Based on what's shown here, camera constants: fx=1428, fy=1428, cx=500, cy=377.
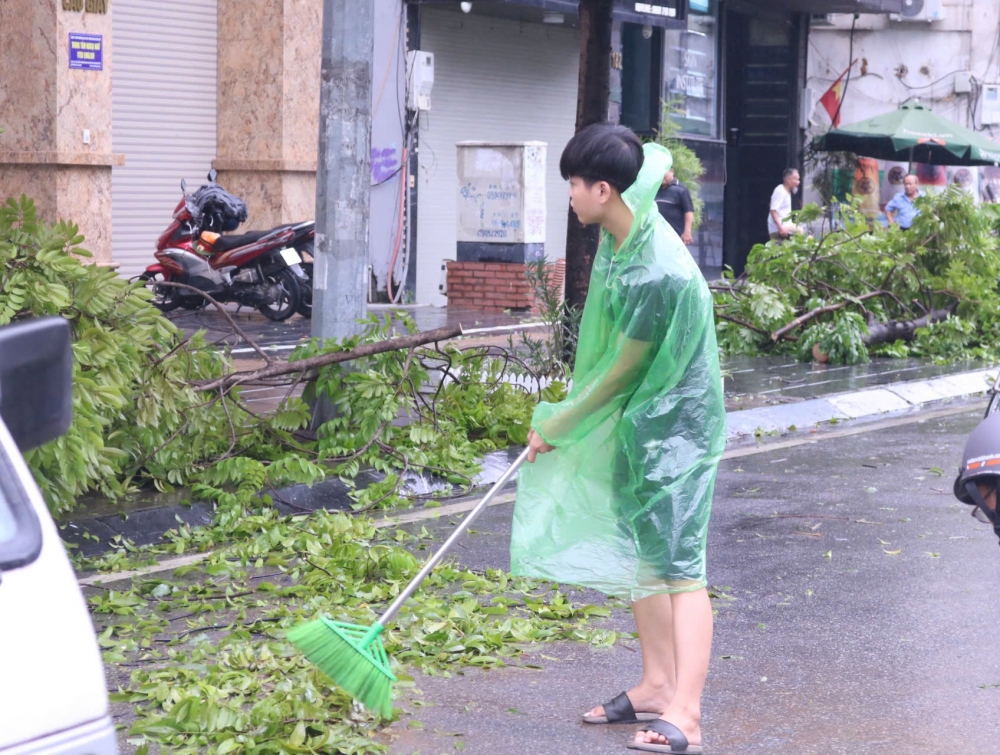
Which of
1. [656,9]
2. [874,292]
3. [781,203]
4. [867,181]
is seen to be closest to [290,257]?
[874,292]

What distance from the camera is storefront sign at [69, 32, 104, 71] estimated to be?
13.3 m

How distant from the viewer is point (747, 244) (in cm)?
2602

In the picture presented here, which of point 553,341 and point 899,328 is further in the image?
point 899,328

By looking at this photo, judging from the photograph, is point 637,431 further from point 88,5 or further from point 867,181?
point 867,181

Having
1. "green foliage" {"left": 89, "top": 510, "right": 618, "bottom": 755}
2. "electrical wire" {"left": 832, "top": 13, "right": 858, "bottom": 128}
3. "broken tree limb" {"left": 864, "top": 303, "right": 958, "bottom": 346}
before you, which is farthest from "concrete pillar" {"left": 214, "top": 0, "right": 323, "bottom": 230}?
"electrical wire" {"left": 832, "top": 13, "right": 858, "bottom": 128}

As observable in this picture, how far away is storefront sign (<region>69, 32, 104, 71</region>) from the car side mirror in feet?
38.7

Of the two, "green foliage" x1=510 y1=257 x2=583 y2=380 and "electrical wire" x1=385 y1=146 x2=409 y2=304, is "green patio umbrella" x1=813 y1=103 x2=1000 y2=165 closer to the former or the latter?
"electrical wire" x1=385 y1=146 x2=409 y2=304

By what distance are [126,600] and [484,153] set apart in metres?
11.6

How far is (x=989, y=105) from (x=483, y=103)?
1286cm

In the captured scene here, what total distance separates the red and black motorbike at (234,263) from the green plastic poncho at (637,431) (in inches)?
388

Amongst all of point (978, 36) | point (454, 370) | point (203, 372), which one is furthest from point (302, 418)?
point (978, 36)

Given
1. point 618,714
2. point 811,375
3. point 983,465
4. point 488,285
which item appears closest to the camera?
point 983,465

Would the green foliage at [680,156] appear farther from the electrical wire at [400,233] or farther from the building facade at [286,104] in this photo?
the electrical wire at [400,233]

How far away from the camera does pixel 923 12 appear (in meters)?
26.6
